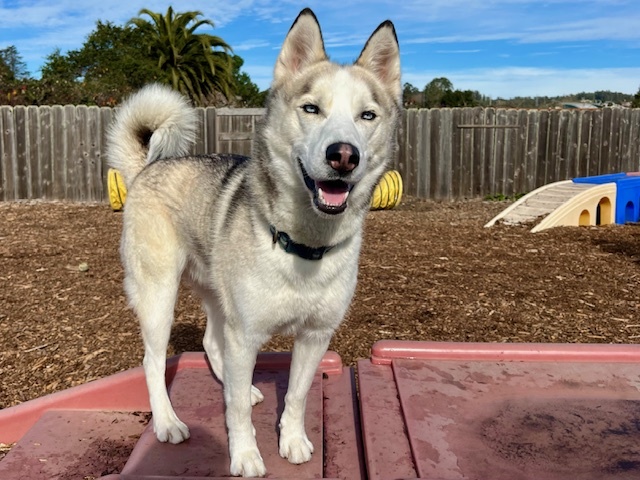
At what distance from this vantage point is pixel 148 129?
11.9ft

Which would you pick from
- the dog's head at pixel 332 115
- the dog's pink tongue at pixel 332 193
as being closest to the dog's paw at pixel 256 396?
the dog's head at pixel 332 115

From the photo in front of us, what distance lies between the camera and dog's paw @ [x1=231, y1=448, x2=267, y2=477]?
245 centimetres

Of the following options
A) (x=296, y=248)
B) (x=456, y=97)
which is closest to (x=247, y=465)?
(x=296, y=248)

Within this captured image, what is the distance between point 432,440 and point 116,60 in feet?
103

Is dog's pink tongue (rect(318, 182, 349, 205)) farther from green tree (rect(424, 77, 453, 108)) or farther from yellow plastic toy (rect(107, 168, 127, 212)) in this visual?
green tree (rect(424, 77, 453, 108))

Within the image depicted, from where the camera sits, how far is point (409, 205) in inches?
471

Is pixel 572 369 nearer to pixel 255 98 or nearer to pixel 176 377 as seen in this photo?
pixel 176 377

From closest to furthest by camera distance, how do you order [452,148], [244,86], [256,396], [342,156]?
[342,156]
[256,396]
[452,148]
[244,86]

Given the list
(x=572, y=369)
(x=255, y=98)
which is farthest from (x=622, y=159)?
(x=255, y=98)

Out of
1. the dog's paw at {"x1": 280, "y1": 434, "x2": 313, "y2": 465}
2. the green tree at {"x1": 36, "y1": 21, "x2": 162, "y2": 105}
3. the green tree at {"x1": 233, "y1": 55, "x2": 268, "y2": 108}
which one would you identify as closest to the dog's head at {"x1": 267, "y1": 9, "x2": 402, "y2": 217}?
the dog's paw at {"x1": 280, "y1": 434, "x2": 313, "y2": 465}

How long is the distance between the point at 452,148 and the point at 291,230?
10908mm

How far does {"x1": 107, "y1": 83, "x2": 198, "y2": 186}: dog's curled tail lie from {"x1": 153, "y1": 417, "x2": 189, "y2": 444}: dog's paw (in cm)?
150

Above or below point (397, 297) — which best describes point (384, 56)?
above

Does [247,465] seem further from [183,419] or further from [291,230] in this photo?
[291,230]
